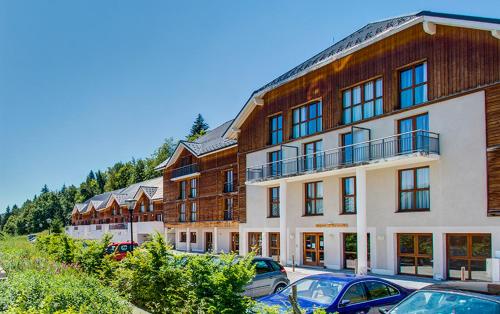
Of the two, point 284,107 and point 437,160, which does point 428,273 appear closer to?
point 437,160

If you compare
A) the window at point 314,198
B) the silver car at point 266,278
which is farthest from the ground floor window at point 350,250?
the silver car at point 266,278

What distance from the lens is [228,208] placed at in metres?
37.7

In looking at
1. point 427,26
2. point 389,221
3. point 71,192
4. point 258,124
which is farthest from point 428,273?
point 71,192

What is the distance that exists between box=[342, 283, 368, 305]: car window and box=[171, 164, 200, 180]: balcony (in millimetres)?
32380

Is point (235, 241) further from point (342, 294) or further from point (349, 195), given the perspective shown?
point (342, 294)

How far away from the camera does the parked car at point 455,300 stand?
234 inches

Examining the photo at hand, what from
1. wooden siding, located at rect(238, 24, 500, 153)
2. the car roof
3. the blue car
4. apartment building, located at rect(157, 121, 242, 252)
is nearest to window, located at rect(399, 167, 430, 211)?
wooden siding, located at rect(238, 24, 500, 153)

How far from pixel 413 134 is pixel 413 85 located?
2276mm

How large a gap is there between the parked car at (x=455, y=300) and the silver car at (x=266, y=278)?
307 inches

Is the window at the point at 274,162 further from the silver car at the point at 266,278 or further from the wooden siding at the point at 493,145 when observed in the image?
the silver car at the point at 266,278

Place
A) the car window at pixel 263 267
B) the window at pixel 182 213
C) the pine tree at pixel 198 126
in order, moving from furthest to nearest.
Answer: the pine tree at pixel 198 126
the window at pixel 182 213
the car window at pixel 263 267

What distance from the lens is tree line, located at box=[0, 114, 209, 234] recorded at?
95.6 metres

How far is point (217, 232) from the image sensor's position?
39.3 m

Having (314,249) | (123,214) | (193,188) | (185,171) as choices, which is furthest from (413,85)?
(123,214)
